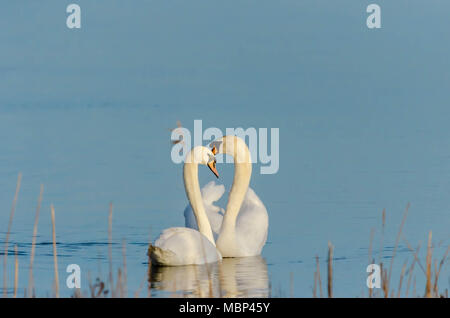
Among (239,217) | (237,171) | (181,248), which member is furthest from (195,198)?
(181,248)

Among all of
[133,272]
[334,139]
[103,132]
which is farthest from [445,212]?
[103,132]

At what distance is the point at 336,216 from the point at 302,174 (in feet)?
15.0

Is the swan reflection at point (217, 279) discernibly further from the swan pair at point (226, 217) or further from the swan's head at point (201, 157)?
the swan's head at point (201, 157)

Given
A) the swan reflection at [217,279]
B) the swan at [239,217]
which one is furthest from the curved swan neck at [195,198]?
the swan reflection at [217,279]

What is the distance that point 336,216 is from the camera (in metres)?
15.4

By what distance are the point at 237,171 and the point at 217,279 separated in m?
2.29

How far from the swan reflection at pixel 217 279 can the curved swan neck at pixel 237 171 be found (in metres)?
0.70

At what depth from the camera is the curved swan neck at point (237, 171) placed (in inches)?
535

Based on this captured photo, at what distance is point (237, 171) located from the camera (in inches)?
540

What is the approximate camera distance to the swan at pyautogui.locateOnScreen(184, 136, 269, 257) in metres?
13.3

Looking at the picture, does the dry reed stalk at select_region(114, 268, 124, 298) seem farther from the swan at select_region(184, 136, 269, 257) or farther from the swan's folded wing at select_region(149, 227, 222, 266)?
the swan at select_region(184, 136, 269, 257)

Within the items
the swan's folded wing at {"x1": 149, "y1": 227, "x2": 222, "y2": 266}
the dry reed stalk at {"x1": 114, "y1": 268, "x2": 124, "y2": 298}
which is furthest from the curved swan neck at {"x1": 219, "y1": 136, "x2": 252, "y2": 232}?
the dry reed stalk at {"x1": 114, "y1": 268, "x2": 124, "y2": 298}

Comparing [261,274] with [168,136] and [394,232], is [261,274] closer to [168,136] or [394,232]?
[394,232]

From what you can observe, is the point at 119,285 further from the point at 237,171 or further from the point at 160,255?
the point at 237,171
